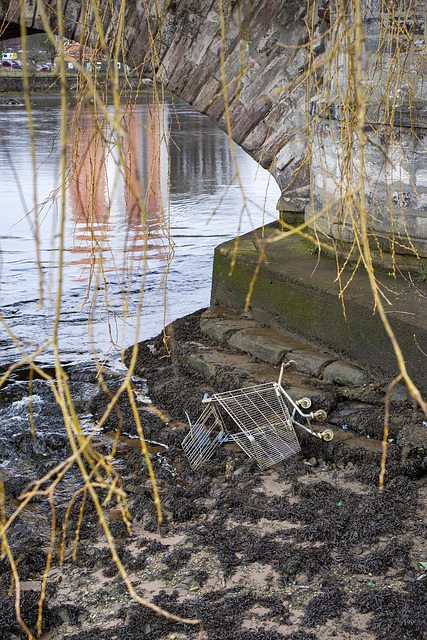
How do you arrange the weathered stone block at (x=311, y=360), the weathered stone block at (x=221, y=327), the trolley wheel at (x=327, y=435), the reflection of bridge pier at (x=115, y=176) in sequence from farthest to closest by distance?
the weathered stone block at (x=221, y=327) → the weathered stone block at (x=311, y=360) → the trolley wheel at (x=327, y=435) → the reflection of bridge pier at (x=115, y=176)

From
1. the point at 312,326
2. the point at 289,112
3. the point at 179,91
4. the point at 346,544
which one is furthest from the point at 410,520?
the point at 179,91

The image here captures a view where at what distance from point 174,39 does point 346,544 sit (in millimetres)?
4588

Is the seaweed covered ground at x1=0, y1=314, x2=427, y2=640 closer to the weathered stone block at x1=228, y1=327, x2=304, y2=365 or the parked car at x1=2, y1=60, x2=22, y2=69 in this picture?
the weathered stone block at x1=228, y1=327, x2=304, y2=365

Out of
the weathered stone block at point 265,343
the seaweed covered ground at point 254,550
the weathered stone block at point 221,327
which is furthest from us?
the weathered stone block at point 221,327

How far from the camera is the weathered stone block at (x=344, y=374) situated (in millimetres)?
4586

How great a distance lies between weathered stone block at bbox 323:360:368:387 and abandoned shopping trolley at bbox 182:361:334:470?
26cm

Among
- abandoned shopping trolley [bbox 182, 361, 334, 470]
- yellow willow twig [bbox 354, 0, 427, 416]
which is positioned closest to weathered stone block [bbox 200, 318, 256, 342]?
abandoned shopping trolley [bbox 182, 361, 334, 470]

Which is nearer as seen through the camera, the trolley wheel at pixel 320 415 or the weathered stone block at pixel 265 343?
the trolley wheel at pixel 320 415

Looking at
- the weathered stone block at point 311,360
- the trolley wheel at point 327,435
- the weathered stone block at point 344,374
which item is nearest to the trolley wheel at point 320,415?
the trolley wheel at point 327,435

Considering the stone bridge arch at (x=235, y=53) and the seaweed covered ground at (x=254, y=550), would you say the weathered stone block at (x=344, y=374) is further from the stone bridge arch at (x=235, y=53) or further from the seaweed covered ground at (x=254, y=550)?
the stone bridge arch at (x=235, y=53)

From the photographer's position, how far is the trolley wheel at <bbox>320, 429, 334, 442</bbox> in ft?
13.5

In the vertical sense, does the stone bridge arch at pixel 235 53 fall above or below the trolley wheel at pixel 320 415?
above

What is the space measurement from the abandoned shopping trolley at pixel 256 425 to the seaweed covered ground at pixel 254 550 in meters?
0.08

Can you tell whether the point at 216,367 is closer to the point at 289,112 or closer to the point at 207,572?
the point at 207,572
